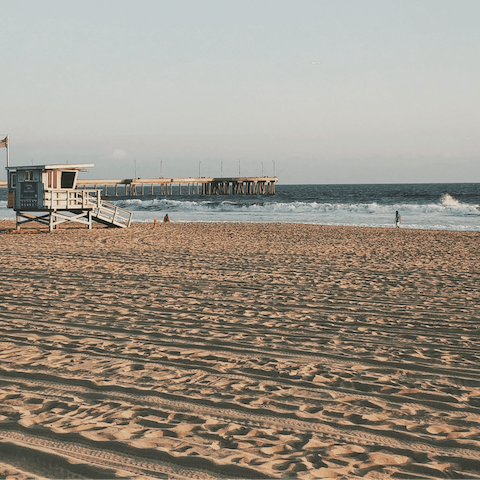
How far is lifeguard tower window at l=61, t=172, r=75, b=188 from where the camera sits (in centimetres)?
2231

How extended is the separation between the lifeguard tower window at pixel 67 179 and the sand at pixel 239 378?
543 inches

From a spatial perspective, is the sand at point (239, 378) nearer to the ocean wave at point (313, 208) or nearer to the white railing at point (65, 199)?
the white railing at point (65, 199)

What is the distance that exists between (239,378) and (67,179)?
65.4 ft

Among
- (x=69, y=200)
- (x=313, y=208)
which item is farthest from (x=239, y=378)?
(x=313, y=208)

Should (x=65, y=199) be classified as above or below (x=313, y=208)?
above

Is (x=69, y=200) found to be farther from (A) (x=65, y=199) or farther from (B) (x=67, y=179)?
(B) (x=67, y=179)

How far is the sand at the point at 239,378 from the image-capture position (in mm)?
2982

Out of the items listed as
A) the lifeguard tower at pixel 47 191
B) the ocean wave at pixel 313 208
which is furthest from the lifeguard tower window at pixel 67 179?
the ocean wave at pixel 313 208

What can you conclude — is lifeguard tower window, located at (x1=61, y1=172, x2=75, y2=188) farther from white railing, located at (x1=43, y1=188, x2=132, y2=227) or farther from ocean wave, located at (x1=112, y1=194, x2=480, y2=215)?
ocean wave, located at (x1=112, y1=194, x2=480, y2=215)

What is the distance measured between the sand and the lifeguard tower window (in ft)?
45.2

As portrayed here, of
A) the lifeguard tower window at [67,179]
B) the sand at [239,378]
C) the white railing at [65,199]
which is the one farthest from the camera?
the lifeguard tower window at [67,179]

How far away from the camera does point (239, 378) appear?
4.30 meters

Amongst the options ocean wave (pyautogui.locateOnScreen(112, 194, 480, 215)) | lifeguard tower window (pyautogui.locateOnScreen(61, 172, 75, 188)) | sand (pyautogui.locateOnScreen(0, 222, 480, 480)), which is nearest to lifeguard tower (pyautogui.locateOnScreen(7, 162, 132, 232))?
lifeguard tower window (pyautogui.locateOnScreen(61, 172, 75, 188))

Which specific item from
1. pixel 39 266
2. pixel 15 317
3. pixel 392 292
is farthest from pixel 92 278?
pixel 392 292
